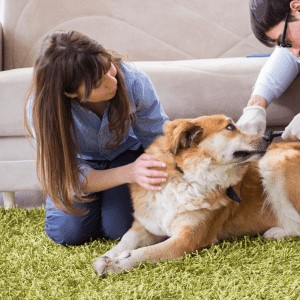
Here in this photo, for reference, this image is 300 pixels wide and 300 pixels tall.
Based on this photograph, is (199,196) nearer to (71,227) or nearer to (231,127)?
(231,127)

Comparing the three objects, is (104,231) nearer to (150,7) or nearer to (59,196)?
(59,196)

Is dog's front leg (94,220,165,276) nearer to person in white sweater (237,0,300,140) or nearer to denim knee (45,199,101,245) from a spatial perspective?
denim knee (45,199,101,245)

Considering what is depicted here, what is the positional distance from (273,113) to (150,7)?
1.09 meters

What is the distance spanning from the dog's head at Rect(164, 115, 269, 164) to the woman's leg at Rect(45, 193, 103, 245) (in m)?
0.43

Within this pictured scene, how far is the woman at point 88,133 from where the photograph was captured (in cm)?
168

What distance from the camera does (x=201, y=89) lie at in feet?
7.61

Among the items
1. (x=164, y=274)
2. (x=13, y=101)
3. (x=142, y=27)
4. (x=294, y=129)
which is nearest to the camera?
(x=164, y=274)

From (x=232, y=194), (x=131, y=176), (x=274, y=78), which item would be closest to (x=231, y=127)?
(x=232, y=194)

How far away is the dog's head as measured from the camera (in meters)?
1.81

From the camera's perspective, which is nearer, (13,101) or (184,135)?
(184,135)

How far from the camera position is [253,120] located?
207cm

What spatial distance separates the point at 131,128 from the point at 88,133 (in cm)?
17

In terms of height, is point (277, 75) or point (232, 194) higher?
point (277, 75)

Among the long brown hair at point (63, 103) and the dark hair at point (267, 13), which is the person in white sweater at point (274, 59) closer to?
the dark hair at point (267, 13)
